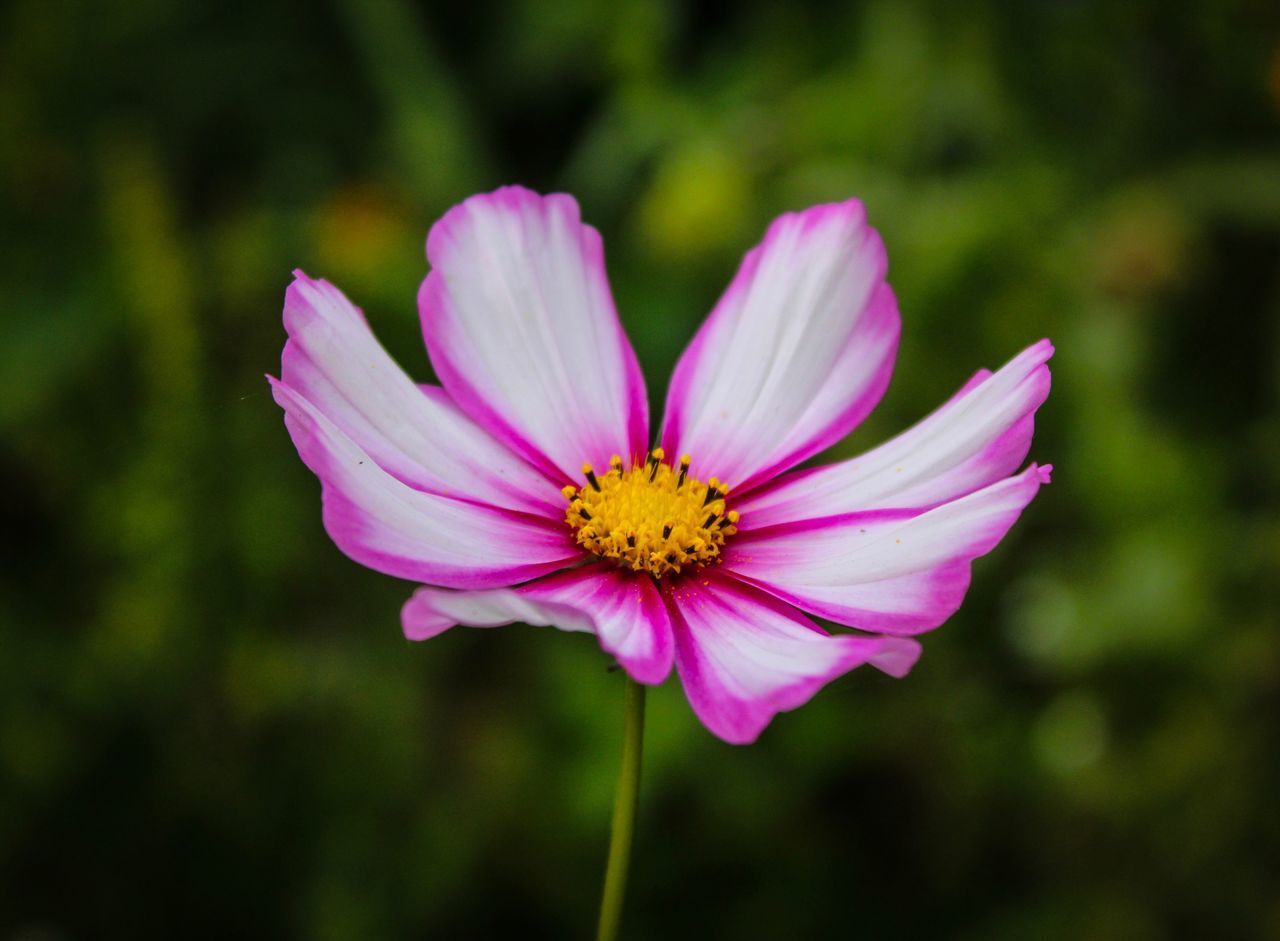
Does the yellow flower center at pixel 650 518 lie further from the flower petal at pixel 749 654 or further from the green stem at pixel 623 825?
the green stem at pixel 623 825

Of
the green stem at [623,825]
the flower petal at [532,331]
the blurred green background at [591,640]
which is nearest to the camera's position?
the green stem at [623,825]

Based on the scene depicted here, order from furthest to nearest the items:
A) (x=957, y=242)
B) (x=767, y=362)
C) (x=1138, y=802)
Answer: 1. (x=957, y=242)
2. (x=1138, y=802)
3. (x=767, y=362)

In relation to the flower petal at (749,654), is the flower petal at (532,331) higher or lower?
higher

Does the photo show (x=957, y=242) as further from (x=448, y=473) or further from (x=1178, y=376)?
(x=448, y=473)

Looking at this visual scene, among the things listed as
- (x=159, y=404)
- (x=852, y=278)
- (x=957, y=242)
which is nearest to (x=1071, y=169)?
(x=957, y=242)

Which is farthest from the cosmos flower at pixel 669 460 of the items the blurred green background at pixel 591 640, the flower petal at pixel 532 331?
the blurred green background at pixel 591 640

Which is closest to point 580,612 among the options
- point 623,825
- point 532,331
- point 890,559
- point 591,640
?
point 623,825

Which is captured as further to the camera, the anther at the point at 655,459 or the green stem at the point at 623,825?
the anther at the point at 655,459
